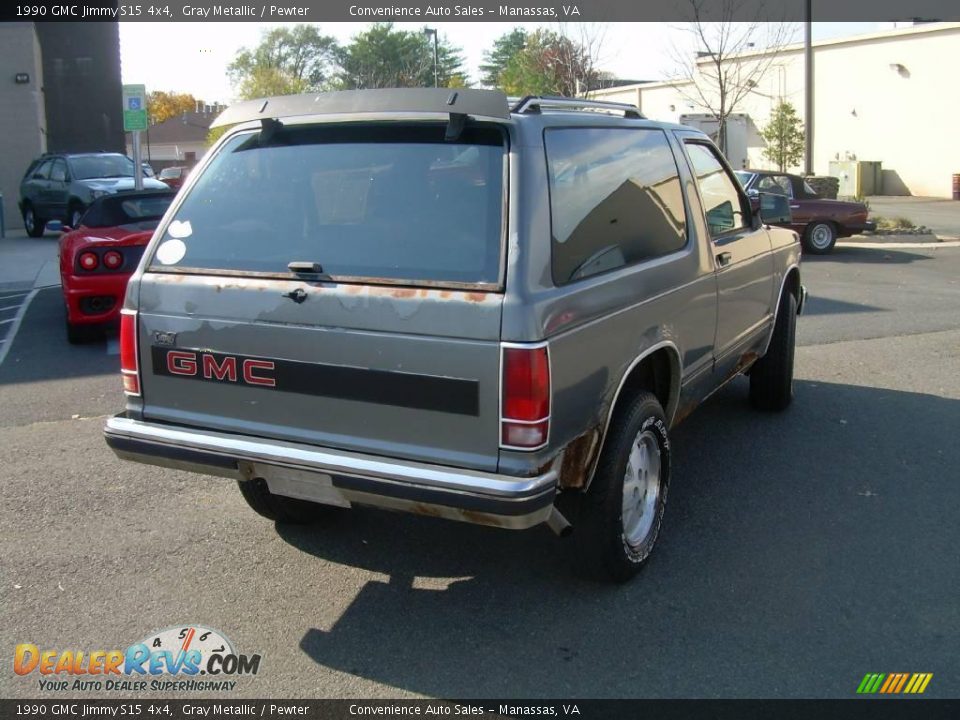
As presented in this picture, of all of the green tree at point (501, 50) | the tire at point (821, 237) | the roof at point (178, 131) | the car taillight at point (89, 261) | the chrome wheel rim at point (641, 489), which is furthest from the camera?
the green tree at point (501, 50)

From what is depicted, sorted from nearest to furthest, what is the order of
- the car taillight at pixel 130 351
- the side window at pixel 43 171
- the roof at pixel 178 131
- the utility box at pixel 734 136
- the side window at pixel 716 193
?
1. the car taillight at pixel 130 351
2. the side window at pixel 716 193
3. the side window at pixel 43 171
4. the utility box at pixel 734 136
5. the roof at pixel 178 131

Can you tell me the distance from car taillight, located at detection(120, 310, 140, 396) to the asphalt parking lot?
0.88m

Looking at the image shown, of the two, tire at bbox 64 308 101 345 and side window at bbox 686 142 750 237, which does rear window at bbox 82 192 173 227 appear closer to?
tire at bbox 64 308 101 345

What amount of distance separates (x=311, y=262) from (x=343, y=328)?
333 mm

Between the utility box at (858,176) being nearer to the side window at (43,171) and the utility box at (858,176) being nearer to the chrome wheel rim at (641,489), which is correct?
the side window at (43,171)

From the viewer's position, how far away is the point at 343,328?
3.57 meters

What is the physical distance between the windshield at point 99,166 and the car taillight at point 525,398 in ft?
59.2

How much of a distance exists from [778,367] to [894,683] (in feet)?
11.1

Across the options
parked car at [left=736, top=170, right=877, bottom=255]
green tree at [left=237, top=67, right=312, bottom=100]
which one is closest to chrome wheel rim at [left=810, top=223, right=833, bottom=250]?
parked car at [left=736, top=170, right=877, bottom=255]

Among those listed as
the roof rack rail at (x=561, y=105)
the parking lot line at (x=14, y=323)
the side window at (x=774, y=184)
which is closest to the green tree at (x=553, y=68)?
the side window at (x=774, y=184)

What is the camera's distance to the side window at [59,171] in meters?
19.4

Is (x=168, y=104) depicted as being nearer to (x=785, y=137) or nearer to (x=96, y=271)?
(x=785, y=137)

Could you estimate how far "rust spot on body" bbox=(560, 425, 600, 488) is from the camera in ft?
12.0

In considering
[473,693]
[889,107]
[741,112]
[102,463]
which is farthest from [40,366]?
[741,112]
